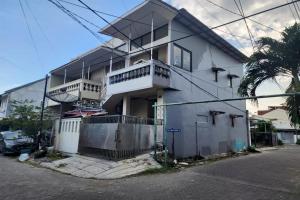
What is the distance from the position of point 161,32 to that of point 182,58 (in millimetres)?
2106

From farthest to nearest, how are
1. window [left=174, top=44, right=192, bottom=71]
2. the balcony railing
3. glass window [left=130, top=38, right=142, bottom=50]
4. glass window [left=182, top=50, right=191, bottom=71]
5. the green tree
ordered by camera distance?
the green tree < the balcony railing < glass window [left=130, top=38, right=142, bottom=50] < glass window [left=182, top=50, right=191, bottom=71] < window [left=174, top=44, right=192, bottom=71]

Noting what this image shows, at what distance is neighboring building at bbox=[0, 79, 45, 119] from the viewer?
90.4 ft

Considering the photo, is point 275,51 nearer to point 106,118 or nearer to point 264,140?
point 106,118

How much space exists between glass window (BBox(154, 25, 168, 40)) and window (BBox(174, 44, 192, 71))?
1.14m

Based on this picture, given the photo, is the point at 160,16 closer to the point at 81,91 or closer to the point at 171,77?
the point at 171,77

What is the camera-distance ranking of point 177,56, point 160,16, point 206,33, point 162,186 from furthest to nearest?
point 206,33 < point 177,56 < point 160,16 < point 162,186

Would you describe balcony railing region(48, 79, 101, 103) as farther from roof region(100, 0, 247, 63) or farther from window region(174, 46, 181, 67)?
window region(174, 46, 181, 67)

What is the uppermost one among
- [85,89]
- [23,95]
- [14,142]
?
[23,95]

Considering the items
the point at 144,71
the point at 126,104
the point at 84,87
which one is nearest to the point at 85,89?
the point at 84,87

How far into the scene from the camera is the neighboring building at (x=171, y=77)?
13211 millimetres

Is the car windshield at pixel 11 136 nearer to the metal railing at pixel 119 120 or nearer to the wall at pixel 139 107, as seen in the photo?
the metal railing at pixel 119 120

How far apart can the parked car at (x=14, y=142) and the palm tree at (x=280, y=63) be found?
13.8 metres

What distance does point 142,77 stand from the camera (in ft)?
41.8

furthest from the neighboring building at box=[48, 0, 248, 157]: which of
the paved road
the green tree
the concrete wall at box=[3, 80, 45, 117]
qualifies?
the concrete wall at box=[3, 80, 45, 117]
